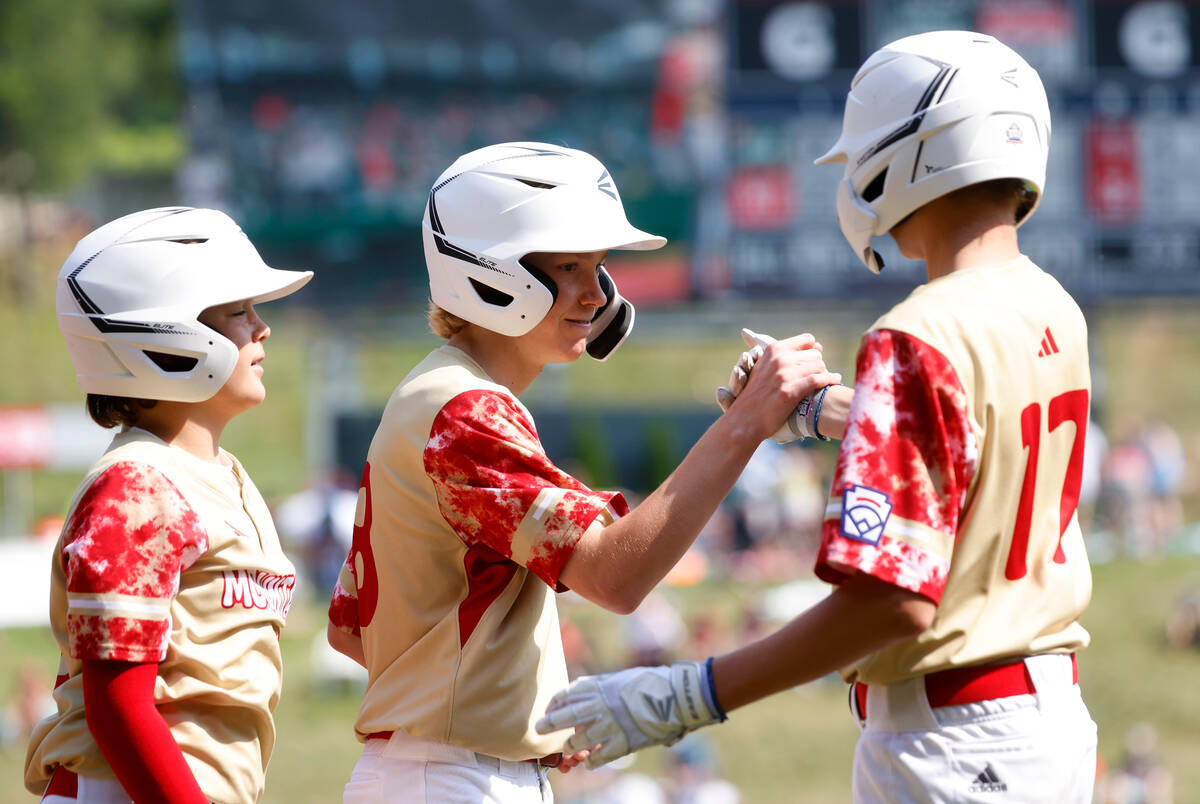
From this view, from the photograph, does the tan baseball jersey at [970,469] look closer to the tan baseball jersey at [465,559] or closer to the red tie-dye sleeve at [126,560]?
the tan baseball jersey at [465,559]

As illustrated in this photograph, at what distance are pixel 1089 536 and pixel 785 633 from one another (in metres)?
18.1

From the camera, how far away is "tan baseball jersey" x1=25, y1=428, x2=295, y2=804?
8.98 ft

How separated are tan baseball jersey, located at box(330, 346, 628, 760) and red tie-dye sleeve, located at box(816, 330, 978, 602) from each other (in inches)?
23.6

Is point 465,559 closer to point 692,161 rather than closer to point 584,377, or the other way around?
point 692,161

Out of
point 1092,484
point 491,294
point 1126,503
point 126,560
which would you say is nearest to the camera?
point 126,560

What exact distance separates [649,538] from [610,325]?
30.9 inches

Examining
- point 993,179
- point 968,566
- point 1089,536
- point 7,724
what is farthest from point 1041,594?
point 1089,536

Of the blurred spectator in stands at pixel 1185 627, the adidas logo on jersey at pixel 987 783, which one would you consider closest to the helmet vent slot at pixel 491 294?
the adidas logo on jersey at pixel 987 783

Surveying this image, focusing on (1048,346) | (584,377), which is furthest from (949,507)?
(584,377)

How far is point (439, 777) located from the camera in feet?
9.57

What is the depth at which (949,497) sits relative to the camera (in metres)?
2.43

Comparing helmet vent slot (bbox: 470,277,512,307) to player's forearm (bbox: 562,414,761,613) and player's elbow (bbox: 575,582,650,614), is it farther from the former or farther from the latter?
player's elbow (bbox: 575,582,650,614)

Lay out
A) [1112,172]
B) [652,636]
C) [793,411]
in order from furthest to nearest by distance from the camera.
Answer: [1112,172]
[652,636]
[793,411]

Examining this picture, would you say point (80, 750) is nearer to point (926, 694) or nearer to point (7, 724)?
point (926, 694)
